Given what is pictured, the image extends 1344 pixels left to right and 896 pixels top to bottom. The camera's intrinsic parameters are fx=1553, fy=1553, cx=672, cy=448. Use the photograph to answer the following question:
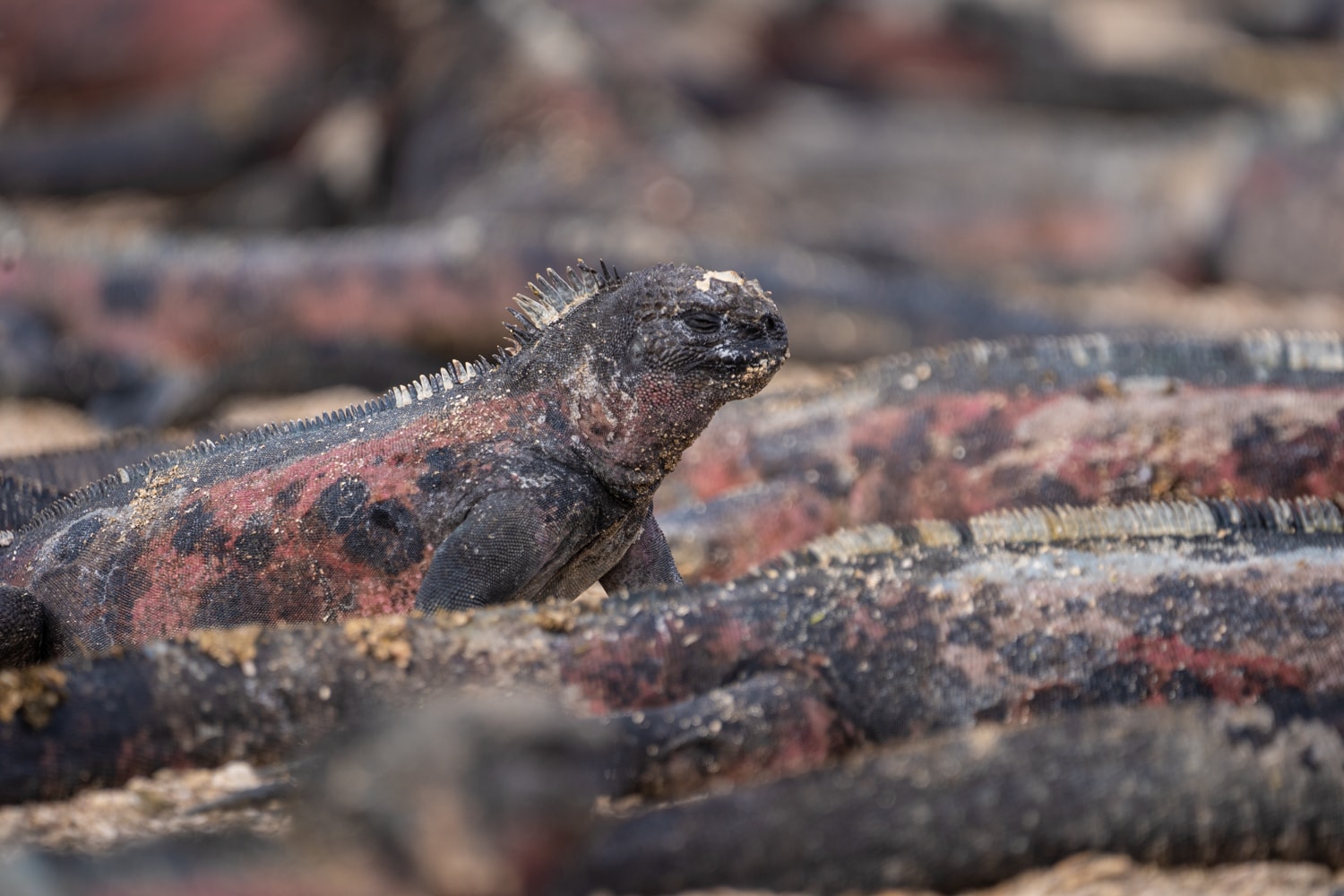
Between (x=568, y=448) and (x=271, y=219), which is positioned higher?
(x=271, y=219)

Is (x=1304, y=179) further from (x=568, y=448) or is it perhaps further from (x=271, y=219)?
(x=568, y=448)

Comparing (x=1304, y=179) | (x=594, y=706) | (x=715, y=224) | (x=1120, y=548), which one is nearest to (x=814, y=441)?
(x=1120, y=548)

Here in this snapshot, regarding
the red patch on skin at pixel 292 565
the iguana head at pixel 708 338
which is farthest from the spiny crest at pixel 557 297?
the red patch on skin at pixel 292 565

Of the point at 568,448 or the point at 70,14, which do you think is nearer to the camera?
the point at 568,448

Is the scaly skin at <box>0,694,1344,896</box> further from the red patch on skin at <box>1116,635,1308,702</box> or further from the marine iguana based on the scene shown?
the marine iguana

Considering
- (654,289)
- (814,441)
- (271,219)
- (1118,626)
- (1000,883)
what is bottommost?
(1000,883)

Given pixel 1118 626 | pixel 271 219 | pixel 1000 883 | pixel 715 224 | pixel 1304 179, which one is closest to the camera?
pixel 1000 883

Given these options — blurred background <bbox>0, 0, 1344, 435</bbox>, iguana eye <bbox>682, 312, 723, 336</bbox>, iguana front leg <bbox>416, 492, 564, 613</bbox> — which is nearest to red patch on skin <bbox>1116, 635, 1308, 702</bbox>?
iguana eye <bbox>682, 312, 723, 336</bbox>
